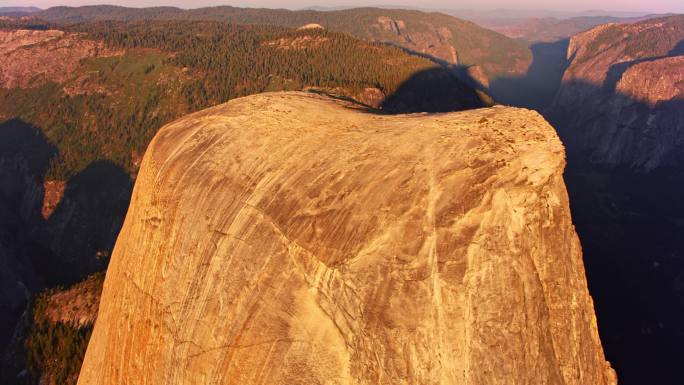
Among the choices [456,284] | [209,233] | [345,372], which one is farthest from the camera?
[209,233]

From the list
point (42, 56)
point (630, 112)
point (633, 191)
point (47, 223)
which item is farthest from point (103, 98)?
point (630, 112)

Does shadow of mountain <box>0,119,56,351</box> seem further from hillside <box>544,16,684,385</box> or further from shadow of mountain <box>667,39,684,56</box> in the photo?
shadow of mountain <box>667,39,684,56</box>

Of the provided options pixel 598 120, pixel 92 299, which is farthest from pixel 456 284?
pixel 598 120

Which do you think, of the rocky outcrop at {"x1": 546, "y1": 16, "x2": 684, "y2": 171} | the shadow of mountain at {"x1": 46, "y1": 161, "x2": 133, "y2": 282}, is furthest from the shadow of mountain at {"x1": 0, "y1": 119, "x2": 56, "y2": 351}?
the rocky outcrop at {"x1": 546, "y1": 16, "x2": 684, "y2": 171}

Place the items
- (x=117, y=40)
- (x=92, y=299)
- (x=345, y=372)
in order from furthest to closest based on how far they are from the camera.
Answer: (x=117, y=40), (x=92, y=299), (x=345, y=372)

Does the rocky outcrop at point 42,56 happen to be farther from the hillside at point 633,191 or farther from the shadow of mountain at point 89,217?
the hillside at point 633,191

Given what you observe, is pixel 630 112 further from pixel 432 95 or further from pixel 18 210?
pixel 18 210

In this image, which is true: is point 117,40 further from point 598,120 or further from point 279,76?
point 598,120
